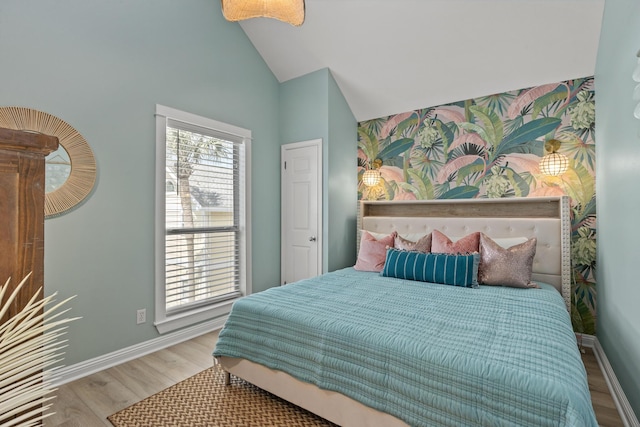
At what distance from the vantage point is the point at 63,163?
224 cm

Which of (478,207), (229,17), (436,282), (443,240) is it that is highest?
(229,17)

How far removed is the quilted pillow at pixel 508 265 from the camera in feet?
8.38

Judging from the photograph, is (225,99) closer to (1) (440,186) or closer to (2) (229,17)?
(2) (229,17)

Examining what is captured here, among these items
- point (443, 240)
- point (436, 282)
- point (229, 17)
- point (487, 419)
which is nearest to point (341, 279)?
point (436, 282)

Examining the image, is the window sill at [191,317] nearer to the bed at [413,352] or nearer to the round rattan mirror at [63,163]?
the bed at [413,352]

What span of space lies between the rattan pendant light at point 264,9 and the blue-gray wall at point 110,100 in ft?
4.20

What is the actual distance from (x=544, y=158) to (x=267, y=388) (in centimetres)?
300

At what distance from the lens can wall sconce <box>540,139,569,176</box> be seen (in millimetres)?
2914

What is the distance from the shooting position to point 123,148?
8.38ft

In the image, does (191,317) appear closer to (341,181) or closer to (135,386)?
(135,386)

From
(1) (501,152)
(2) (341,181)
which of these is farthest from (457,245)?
(2) (341,181)

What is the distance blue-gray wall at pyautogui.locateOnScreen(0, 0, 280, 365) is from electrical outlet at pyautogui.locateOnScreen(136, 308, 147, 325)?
0.04 metres

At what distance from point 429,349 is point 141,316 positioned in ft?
7.64

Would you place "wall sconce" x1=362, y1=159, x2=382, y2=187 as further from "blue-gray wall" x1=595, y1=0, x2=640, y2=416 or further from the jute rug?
the jute rug
